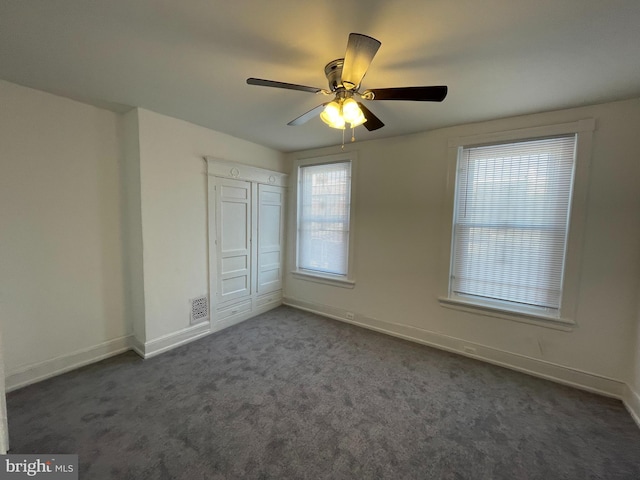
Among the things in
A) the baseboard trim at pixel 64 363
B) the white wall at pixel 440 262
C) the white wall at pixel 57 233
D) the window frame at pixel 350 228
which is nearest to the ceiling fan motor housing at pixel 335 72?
the white wall at pixel 440 262

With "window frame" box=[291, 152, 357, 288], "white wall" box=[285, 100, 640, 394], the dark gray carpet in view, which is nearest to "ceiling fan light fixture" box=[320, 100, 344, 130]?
"white wall" box=[285, 100, 640, 394]

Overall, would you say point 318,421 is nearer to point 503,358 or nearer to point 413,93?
point 503,358

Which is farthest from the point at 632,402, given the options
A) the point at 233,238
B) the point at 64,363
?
the point at 64,363

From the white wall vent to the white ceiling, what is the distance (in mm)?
2134

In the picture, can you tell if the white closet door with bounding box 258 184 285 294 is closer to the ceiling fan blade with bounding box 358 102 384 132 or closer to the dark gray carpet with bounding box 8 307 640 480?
the dark gray carpet with bounding box 8 307 640 480

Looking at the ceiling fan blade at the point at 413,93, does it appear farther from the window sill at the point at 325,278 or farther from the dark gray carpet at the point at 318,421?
the window sill at the point at 325,278

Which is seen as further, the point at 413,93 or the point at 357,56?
the point at 413,93

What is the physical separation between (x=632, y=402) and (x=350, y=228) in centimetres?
296

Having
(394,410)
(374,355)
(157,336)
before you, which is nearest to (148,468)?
(157,336)

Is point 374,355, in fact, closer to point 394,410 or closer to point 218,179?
point 394,410

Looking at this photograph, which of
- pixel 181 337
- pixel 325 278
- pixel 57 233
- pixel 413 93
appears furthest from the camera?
pixel 325 278

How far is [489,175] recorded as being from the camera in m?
2.68

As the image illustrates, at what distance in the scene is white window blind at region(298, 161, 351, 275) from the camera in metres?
3.66

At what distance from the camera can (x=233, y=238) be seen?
3428 millimetres
